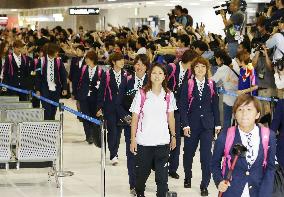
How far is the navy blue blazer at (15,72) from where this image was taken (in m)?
15.4

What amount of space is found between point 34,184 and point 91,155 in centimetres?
269

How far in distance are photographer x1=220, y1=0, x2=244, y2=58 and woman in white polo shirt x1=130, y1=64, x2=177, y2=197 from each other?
6699mm

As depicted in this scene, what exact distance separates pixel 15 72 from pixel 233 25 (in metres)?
4.81

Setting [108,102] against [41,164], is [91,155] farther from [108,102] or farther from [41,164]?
[41,164]

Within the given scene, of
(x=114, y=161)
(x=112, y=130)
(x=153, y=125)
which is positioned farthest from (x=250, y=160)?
(x=114, y=161)

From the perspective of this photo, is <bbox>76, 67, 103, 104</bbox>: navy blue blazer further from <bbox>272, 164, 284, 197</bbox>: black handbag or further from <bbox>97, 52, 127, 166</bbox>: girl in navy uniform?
<bbox>272, 164, 284, 197</bbox>: black handbag

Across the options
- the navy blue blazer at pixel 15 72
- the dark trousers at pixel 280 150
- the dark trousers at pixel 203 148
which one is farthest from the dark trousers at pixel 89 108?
the dark trousers at pixel 280 150

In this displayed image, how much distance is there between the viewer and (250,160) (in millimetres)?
A: 5453

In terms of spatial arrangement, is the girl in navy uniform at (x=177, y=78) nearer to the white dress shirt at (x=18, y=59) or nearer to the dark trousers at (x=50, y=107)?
the dark trousers at (x=50, y=107)

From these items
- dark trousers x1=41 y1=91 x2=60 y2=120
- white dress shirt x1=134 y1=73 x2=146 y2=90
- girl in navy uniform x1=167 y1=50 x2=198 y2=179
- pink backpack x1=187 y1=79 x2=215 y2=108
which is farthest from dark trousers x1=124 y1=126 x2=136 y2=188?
dark trousers x1=41 y1=91 x2=60 y2=120

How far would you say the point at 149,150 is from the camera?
8.07 m

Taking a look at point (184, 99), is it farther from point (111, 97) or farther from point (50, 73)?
point (50, 73)

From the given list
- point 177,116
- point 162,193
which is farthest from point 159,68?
point 177,116

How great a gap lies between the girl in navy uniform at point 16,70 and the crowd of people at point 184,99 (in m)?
0.02
